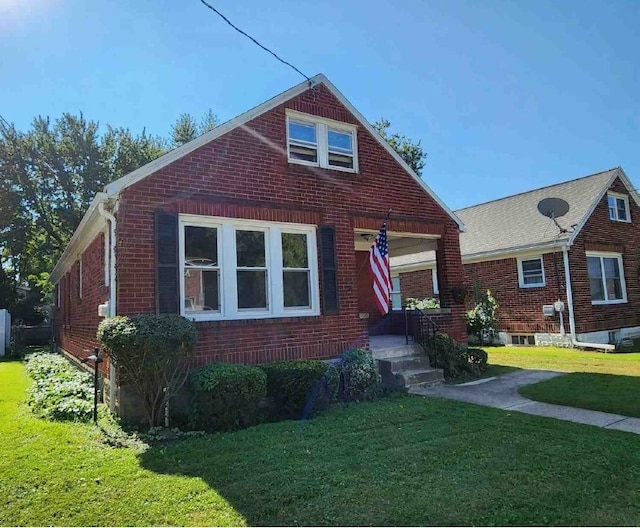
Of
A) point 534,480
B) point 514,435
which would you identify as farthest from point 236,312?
point 534,480

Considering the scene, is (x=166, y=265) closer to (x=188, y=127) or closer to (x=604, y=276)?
(x=604, y=276)

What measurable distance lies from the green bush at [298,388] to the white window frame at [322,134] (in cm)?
416

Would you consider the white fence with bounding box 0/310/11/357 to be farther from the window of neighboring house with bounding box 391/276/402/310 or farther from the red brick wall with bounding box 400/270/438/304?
the red brick wall with bounding box 400/270/438/304

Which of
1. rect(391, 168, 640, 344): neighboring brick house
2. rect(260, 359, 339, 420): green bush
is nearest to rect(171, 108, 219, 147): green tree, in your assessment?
rect(391, 168, 640, 344): neighboring brick house

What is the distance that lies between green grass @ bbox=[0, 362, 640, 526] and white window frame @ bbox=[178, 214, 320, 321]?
231 centimetres

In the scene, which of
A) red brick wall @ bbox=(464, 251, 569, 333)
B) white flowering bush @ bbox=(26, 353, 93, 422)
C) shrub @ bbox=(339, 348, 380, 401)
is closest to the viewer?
white flowering bush @ bbox=(26, 353, 93, 422)

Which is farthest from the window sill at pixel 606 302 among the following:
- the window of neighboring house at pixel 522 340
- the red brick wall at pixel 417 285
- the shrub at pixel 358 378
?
the shrub at pixel 358 378

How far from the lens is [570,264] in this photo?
15430 mm

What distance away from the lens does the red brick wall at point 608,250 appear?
15.6m

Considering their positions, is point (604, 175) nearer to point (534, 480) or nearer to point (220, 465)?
point (534, 480)

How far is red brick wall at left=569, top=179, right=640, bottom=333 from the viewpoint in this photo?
1555 cm

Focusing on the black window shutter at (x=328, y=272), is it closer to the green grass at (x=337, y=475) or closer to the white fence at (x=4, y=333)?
the green grass at (x=337, y=475)

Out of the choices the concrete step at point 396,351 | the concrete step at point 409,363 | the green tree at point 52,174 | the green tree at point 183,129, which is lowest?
the concrete step at point 409,363

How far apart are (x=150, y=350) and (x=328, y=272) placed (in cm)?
394
